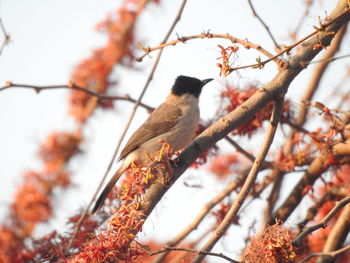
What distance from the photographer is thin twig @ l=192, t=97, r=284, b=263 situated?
299 cm

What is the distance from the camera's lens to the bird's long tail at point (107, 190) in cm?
501

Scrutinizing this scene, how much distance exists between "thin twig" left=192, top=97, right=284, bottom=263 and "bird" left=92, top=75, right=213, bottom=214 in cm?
221

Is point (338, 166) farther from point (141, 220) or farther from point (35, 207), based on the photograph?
point (35, 207)

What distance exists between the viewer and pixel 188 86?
6.79 meters

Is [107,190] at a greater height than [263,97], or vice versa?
[107,190]

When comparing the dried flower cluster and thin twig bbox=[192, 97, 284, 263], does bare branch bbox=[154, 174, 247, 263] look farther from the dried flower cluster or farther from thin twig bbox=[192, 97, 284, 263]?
the dried flower cluster

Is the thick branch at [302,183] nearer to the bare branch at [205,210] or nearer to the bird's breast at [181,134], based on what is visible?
the bare branch at [205,210]

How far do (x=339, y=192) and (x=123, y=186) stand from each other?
7.82 ft

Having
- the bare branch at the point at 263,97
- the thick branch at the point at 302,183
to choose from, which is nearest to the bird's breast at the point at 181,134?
the thick branch at the point at 302,183

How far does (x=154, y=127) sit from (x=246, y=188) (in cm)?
298

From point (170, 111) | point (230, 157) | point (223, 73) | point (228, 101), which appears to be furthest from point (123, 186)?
point (230, 157)

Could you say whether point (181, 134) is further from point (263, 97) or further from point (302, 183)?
point (263, 97)

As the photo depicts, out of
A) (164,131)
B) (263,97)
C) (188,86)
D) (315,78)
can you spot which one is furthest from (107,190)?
(315,78)

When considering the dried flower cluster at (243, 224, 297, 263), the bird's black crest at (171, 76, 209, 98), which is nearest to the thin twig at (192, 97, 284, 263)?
the dried flower cluster at (243, 224, 297, 263)
